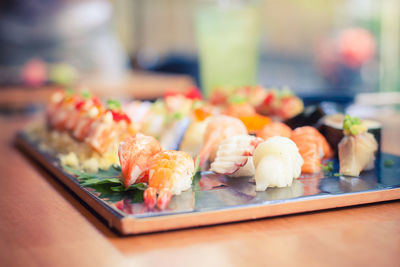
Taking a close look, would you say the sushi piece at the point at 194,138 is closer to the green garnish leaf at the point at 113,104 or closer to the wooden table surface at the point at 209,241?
the green garnish leaf at the point at 113,104

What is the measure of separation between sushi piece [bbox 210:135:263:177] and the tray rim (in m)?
0.20

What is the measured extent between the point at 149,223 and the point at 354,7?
5.77 metres

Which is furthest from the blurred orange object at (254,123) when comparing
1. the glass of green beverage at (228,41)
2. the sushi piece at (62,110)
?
the glass of green beverage at (228,41)

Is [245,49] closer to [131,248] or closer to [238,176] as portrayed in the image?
[238,176]

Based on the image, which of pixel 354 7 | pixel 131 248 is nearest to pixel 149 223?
pixel 131 248

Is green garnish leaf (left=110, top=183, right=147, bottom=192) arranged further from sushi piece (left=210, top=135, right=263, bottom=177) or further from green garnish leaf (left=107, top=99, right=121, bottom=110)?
green garnish leaf (left=107, top=99, right=121, bottom=110)

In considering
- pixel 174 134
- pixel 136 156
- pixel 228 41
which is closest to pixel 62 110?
pixel 174 134

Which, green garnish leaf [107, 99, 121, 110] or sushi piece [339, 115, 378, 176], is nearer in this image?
sushi piece [339, 115, 378, 176]

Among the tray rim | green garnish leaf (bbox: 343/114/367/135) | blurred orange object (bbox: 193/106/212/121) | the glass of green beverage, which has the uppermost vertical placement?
the glass of green beverage

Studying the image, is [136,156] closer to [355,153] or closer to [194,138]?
[194,138]

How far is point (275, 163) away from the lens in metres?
1.05

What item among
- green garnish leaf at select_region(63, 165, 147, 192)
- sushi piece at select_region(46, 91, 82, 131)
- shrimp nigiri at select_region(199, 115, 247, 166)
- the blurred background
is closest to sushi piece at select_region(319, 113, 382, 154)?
shrimp nigiri at select_region(199, 115, 247, 166)

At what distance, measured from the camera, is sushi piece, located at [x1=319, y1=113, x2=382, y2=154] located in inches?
53.4

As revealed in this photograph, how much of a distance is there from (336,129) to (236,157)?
409mm
